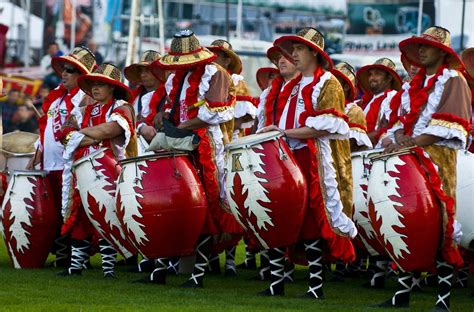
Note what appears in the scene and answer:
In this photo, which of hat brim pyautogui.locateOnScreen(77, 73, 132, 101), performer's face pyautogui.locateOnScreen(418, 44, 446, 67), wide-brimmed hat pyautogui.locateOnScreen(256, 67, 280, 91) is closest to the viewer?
performer's face pyautogui.locateOnScreen(418, 44, 446, 67)

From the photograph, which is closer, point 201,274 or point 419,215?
point 419,215

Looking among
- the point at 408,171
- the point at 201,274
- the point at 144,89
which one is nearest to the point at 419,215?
the point at 408,171

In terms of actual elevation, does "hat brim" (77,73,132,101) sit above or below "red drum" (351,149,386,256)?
above

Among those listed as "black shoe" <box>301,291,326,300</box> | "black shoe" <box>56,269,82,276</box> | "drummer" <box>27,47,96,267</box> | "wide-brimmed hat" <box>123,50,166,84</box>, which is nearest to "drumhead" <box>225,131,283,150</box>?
"black shoe" <box>301,291,326,300</box>

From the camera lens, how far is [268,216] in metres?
9.20

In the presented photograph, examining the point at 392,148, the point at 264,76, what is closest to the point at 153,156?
the point at 392,148

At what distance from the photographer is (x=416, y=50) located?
9312 millimetres

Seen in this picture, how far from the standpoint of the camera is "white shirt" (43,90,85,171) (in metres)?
11.9

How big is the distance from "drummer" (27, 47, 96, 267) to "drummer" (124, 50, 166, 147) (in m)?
0.52

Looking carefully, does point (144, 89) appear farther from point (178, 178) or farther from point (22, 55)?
point (22, 55)

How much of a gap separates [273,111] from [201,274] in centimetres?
149

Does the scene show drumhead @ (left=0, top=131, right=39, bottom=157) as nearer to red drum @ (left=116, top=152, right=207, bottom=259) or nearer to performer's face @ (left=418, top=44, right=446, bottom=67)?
red drum @ (left=116, top=152, right=207, bottom=259)

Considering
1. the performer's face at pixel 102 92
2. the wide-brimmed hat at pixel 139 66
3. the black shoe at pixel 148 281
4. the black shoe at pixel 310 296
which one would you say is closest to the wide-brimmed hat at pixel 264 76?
the wide-brimmed hat at pixel 139 66

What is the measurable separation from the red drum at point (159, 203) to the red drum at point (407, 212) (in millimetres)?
1668
